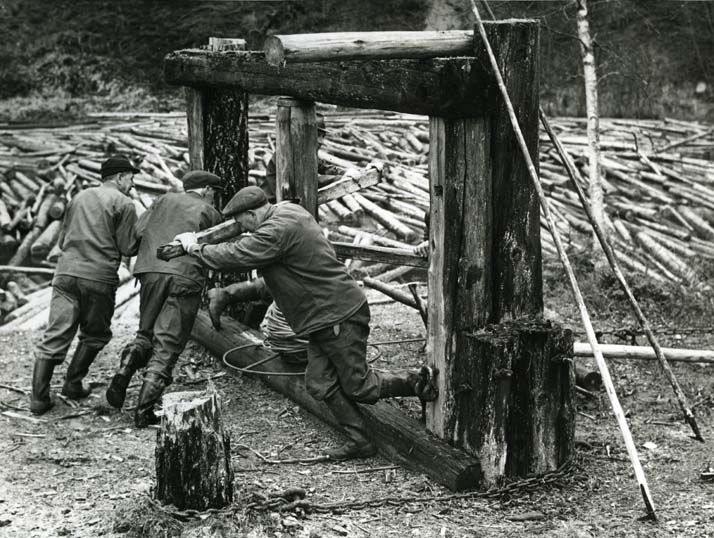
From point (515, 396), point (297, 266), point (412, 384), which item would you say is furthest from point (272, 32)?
point (515, 396)

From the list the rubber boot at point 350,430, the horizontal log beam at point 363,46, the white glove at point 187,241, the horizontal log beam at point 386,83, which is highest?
the horizontal log beam at point 363,46

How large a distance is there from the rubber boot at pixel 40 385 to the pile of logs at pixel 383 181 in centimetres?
328

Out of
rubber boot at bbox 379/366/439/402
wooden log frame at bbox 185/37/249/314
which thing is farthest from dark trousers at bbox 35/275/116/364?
rubber boot at bbox 379/366/439/402

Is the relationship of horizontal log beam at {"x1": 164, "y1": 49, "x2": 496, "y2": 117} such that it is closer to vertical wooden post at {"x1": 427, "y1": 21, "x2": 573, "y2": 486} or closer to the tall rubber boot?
vertical wooden post at {"x1": 427, "y1": 21, "x2": 573, "y2": 486}

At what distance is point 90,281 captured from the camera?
8.29m

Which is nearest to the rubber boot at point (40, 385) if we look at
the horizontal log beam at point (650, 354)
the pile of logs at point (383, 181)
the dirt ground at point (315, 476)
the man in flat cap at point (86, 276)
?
the man in flat cap at point (86, 276)

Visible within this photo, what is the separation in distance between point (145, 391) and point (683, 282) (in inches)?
261

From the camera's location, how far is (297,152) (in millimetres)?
8516

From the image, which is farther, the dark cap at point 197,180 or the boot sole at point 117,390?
the dark cap at point 197,180

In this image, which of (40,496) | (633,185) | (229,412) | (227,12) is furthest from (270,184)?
(227,12)

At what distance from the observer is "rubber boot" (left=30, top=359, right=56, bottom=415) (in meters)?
8.22

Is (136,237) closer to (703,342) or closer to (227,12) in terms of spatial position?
(703,342)

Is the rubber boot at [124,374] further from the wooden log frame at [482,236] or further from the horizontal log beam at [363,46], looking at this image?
the horizontal log beam at [363,46]

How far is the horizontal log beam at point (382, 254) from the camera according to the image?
802cm
